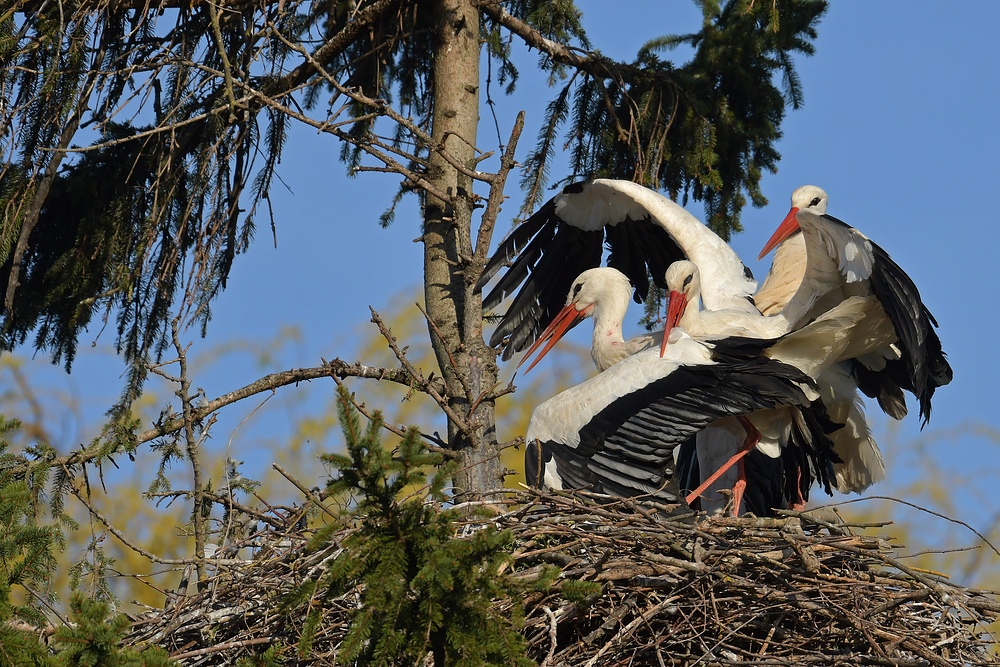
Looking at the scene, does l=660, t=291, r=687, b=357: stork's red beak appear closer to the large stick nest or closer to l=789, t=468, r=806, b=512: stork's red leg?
l=789, t=468, r=806, b=512: stork's red leg

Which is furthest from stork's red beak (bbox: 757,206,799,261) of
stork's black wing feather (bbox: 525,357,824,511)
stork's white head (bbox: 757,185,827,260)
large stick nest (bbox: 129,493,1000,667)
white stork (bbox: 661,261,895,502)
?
large stick nest (bbox: 129,493,1000,667)

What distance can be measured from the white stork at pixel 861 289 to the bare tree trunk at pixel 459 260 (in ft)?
5.33

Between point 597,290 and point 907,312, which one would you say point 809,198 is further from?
point 907,312

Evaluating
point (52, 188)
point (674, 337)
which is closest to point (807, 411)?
point (674, 337)

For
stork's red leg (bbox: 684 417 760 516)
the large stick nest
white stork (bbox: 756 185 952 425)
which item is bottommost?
the large stick nest

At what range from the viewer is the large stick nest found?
451cm

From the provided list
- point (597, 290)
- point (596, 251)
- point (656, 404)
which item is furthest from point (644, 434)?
point (596, 251)

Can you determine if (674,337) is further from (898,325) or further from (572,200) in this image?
(572,200)

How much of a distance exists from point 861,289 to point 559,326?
5.68 feet

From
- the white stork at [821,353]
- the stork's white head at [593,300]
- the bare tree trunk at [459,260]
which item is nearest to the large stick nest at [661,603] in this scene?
the bare tree trunk at [459,260]

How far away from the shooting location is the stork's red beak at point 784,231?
713 cm

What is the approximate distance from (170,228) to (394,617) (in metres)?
3.95

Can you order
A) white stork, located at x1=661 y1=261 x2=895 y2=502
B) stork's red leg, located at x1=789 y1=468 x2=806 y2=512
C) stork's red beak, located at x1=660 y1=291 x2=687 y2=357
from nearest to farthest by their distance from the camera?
white stork, located at x1=661 y1=261 x2=895 y2=502 < stork's red beak, located at x1=660 y1=291 x2=687 y2=357 < stork's red leg, located at x1=789 y1=468 x2=806 y2=512

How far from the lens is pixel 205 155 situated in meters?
6.45
